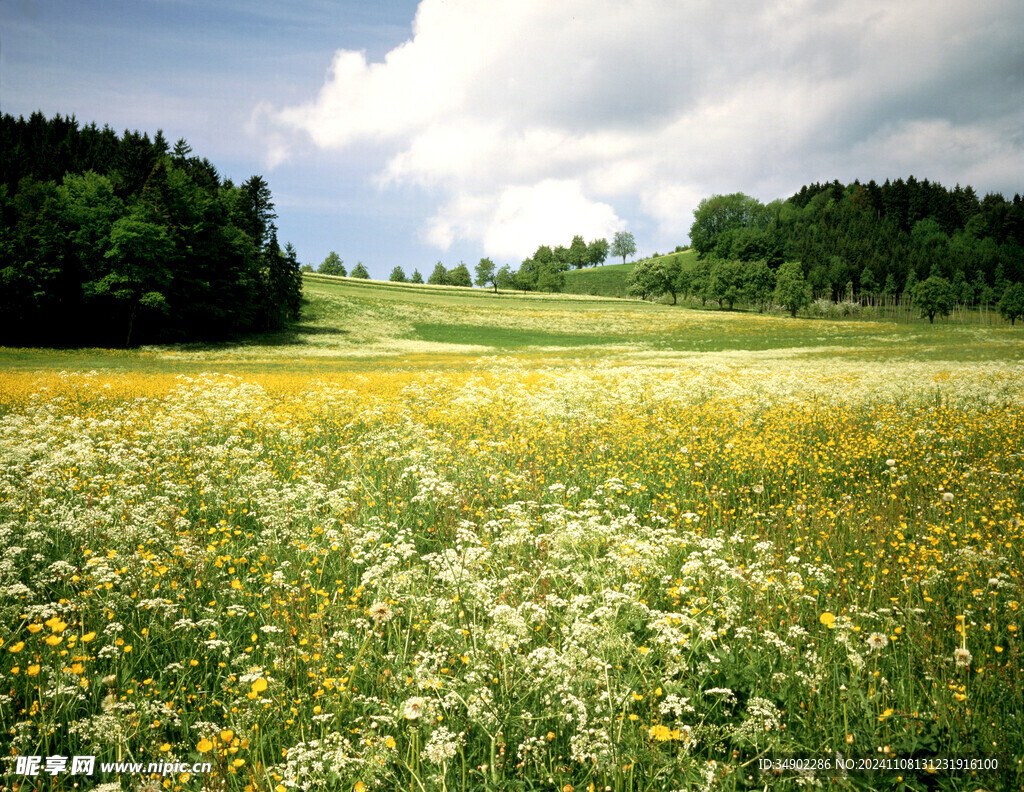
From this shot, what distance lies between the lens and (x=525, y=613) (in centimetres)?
423

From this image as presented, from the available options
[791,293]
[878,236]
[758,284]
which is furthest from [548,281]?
[878,236]

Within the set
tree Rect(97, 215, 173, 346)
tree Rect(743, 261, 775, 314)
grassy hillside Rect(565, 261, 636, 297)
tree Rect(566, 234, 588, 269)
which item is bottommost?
tree Rect(97, 215, 173, 346)

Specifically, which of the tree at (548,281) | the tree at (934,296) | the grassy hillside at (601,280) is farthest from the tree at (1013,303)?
the tree at (548,281)

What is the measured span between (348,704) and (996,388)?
768 inches

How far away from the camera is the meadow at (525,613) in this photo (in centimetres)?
300

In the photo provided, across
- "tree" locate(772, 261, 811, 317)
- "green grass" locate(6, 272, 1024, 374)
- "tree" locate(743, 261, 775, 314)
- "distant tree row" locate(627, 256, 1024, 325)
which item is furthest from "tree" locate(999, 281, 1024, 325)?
"green grass" locate(6, 272, 1024, 374)

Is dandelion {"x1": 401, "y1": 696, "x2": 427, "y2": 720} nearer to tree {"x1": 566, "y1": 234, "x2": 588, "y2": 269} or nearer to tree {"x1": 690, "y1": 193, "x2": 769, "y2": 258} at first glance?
tree {"x1": 690, "y1": 193, "x2": 769, "y2": 258}

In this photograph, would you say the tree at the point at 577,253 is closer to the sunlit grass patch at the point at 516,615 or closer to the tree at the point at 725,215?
the tree at the point at 725,215

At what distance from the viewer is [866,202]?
166 metres

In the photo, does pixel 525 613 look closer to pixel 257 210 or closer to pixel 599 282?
pixel 257 210

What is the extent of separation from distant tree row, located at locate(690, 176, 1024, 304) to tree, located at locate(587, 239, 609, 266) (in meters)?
35.7

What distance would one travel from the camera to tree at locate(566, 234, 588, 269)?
18675 cm

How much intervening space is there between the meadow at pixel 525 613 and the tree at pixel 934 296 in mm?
116915

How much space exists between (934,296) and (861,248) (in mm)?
44467
